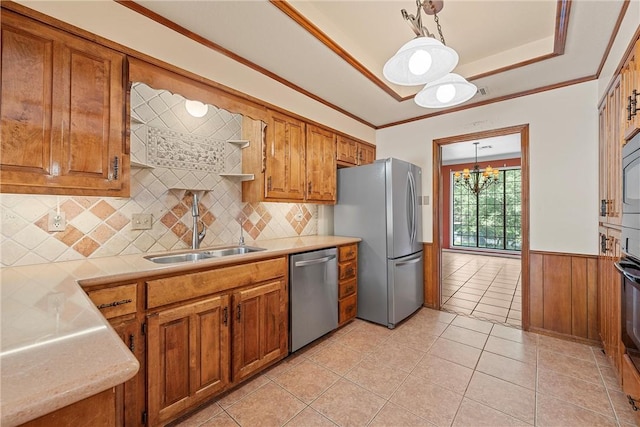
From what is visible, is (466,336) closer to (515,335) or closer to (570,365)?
(515,335)

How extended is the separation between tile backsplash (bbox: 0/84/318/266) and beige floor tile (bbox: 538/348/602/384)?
2622 millimetres

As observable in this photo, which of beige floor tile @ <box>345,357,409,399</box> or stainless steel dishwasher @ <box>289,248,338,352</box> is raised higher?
stainless steel dishwasher @ <box>289,248,338,352</box>

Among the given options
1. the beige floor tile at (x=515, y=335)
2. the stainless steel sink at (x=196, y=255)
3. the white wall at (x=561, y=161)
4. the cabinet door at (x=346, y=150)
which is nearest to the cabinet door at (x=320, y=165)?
the cabinet door at (x=346, y=150)

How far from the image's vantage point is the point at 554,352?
234cm

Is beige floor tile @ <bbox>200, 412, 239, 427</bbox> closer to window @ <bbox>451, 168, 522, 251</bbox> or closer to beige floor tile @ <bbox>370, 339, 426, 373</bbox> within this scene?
beige floor tile @ <bbox>370, 339, 426, 373</bbox>

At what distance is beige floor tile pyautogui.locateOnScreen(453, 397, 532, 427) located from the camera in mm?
1554

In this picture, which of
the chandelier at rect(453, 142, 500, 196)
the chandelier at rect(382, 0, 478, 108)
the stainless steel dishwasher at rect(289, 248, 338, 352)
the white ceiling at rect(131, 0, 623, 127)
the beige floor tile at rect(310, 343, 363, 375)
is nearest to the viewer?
the chandelier at rect(382, 0, 478, 108)

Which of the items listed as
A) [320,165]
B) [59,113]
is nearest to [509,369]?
[320,165]

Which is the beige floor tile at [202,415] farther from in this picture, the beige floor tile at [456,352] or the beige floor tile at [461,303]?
the beige floor tile at [461,303]

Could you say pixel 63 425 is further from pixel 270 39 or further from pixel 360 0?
pixel 360 0

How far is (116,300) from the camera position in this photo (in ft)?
4.38

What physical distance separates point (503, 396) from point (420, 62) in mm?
2165

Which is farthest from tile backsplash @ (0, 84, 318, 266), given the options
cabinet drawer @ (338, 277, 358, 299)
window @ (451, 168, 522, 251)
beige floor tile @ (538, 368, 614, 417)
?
window @ (451, 168, 522, 251)

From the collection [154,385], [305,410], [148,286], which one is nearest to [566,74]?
[305,410]
